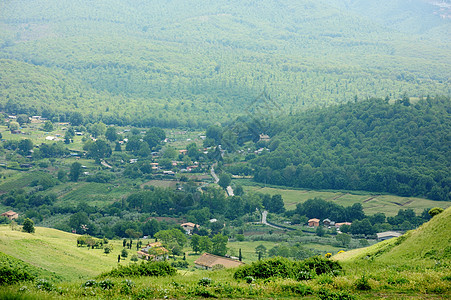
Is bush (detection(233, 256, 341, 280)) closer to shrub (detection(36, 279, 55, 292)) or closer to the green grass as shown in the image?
shrub (detection(36, 279, 55, 292))

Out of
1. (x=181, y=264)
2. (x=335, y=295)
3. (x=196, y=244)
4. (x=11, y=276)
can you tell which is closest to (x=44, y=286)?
(x=11, y=276)

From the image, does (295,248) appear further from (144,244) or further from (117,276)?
(117,276)

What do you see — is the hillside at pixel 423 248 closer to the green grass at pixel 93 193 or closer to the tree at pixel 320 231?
the tree at pixel 320 231

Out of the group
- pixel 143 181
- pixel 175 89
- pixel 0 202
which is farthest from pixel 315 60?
pixel 0 202

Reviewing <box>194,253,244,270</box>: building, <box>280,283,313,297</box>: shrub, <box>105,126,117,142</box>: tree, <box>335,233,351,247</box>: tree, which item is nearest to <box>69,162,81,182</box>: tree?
<box>105,126,117,142</box>: tree

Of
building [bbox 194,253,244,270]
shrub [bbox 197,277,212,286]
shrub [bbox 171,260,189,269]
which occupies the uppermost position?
shrub [bbox 197,277,212,286]

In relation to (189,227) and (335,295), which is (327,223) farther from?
(335,295)
